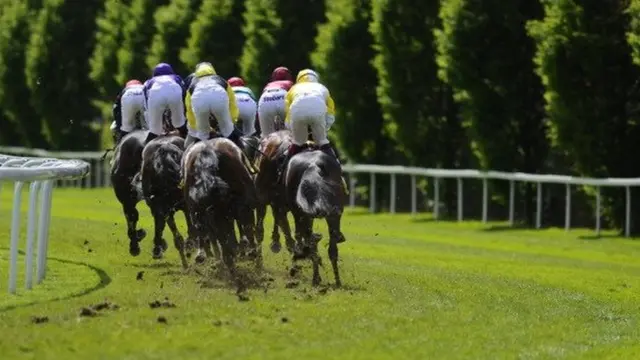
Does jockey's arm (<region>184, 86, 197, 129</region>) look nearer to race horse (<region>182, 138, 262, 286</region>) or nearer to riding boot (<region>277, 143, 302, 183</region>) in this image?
race horse (<region>182, 138, 262, 286</region>)

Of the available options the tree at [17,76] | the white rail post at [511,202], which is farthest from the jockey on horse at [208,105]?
the tree at [17,76]

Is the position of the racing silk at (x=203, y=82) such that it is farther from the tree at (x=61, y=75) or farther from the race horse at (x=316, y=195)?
the tree at (x=61, y=75)

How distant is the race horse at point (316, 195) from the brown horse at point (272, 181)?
140cm

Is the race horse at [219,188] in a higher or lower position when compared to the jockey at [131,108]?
lower

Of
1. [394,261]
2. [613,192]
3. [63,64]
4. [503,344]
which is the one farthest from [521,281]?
[63,64]

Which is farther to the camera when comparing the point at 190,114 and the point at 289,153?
the point at 289,153

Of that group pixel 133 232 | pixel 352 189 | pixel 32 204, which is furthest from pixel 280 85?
pixel 352 189

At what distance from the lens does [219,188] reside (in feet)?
50.8

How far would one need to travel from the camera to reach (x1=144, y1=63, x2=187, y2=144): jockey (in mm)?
18828

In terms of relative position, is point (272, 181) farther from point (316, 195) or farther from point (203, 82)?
point (316, 195)

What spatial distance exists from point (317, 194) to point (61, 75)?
3572 centimetres

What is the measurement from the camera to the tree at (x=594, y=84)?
2730 centimetres

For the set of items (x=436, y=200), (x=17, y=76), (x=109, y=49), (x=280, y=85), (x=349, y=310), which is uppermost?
(x=109, y=49)

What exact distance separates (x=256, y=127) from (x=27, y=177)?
7.27 metres
